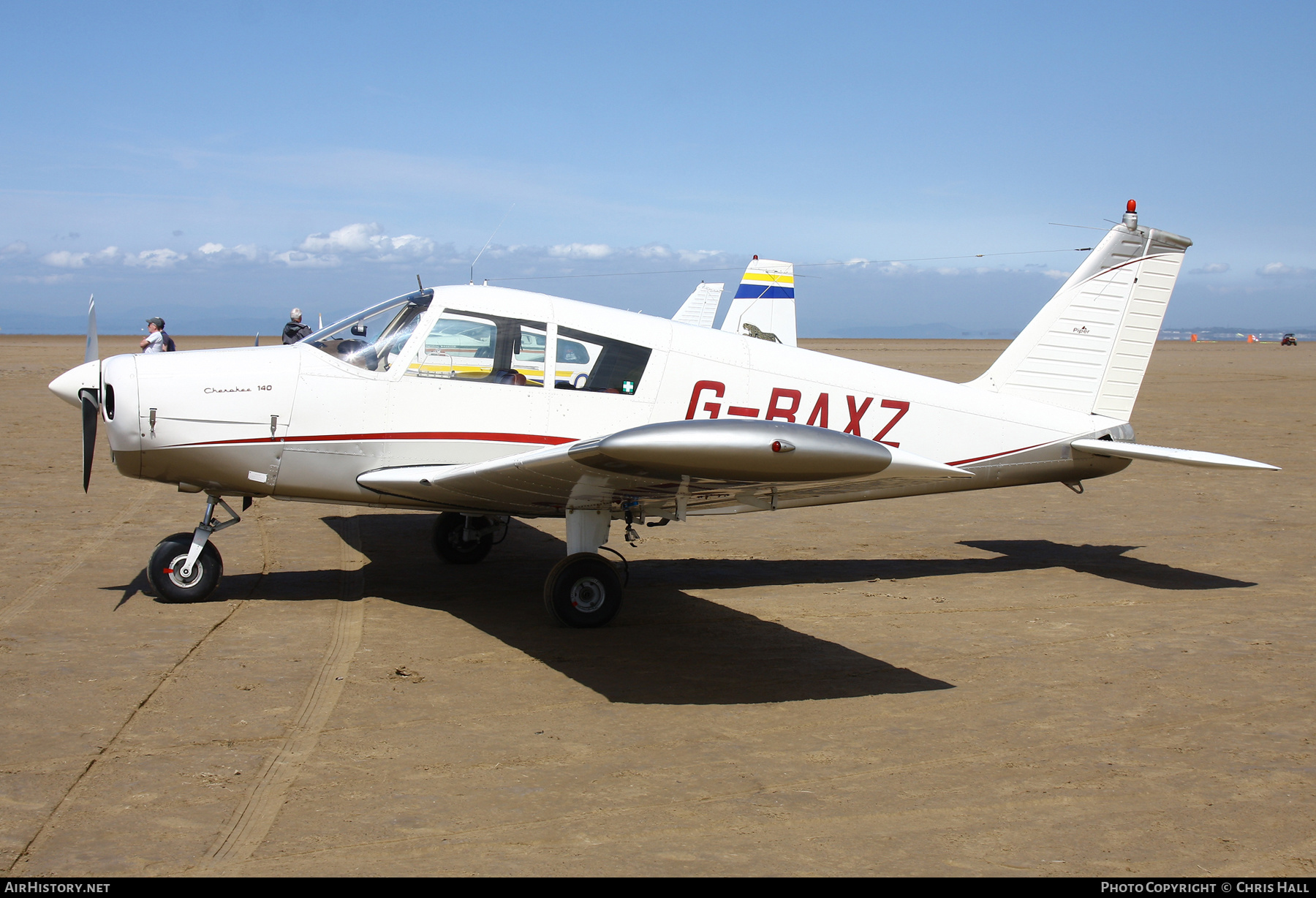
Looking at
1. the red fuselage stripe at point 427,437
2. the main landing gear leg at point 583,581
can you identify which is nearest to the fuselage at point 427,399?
the red fuselage stripe at point 427,437

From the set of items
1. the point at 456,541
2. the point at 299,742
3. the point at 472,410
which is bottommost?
the point at 456,541

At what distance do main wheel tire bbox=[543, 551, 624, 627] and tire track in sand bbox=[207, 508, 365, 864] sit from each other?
4.27 ft

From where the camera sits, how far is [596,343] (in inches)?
273

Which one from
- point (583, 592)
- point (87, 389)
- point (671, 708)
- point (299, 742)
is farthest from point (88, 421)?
point (671, 708)

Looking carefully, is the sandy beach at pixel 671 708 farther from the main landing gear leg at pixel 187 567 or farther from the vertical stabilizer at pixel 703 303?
the vertical stabilizer at pixel 703 303

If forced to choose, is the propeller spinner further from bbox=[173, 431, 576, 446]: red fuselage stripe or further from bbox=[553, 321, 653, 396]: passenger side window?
bbox=[553, 321, 653, 396]: passenger side window

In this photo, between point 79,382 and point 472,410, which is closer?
point 79,382

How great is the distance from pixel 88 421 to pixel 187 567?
1197 mm

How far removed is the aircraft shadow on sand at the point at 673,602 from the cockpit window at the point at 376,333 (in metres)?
1.83

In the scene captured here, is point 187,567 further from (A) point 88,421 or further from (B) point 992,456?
(B) point 992,456

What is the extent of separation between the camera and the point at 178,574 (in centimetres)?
687

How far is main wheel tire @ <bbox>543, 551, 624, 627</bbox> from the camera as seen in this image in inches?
260

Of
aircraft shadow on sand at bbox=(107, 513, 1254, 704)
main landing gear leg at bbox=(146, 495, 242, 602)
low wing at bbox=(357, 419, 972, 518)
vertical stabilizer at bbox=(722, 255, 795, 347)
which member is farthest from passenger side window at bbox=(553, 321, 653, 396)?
vertical stabilizer at bbox=(722, 255, 795, 347)

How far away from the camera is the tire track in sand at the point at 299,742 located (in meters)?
3.57
